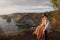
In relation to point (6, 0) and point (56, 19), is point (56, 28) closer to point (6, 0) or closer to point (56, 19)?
point (56, 19)

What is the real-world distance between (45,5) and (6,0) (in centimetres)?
73

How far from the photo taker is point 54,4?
129 inches

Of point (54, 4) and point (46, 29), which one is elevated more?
point (54, 4)

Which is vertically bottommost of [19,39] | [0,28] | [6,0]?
[19,39]

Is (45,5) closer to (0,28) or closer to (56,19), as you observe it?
(56,19)

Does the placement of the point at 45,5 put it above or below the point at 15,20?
above

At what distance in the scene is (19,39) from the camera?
10.7ft

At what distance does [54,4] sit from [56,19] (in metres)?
0.28

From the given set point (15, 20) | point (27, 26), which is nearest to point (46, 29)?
point (27, 26)

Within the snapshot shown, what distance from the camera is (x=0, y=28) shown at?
327 cm

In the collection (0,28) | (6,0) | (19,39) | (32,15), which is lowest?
(19,39)

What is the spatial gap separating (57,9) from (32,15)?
0.47 metres

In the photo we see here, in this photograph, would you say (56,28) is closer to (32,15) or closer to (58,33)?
(58,33)

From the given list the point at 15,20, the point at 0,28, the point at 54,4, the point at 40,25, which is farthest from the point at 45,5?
the point at 0,28
